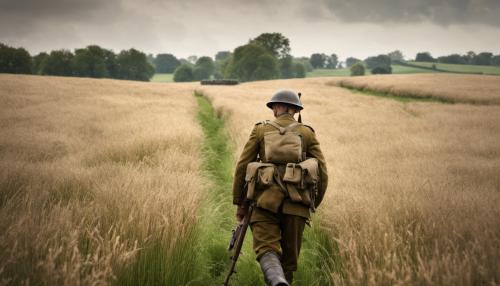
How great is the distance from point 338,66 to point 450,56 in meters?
49.7

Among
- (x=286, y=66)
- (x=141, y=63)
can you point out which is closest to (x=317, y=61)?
(x=286, y=66)

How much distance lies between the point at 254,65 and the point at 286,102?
79920mm

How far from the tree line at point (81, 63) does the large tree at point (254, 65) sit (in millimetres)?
31325

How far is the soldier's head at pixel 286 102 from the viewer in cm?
306

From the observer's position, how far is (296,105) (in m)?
3.08

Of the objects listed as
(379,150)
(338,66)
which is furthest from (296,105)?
(338,66)

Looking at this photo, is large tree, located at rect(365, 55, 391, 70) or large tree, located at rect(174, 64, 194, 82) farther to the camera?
large tree, located at rect(365, 55, 391, 70)

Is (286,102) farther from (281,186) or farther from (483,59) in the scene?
(483,59)

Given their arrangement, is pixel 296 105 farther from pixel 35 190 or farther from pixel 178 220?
pixel 35 190

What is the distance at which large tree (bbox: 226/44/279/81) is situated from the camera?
259 feet

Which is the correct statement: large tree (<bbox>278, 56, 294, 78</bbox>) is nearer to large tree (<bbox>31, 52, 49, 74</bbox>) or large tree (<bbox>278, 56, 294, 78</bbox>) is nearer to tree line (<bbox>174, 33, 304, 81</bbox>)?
tree line (<bbox>174, 33, 304, 81</bbox>)

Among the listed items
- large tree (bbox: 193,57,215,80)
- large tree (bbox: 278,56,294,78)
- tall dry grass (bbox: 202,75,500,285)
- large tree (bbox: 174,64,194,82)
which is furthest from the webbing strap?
large tree (bbox: 193,57,215,80)

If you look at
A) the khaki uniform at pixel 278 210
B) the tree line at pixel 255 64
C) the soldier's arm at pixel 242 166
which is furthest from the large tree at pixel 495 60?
the soldier's arm at pixel 242 166

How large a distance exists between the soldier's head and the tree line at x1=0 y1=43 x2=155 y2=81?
296 ft
